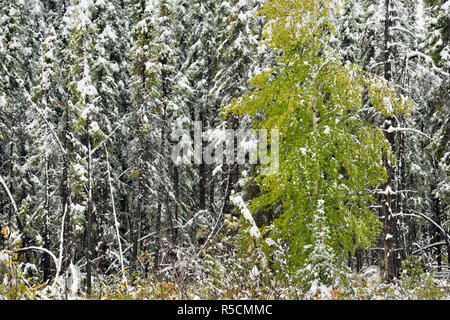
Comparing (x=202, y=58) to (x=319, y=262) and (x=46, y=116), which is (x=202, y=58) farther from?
(x=319, y=262)

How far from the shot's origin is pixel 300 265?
10.1 m

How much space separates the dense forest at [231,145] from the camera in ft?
29.5

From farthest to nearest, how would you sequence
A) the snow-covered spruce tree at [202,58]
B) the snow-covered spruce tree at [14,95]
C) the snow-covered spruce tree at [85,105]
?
1. the snow-covered spruce tree at [202,58]
2. the snow-covered spruce tree at [14,95]
3. the snow-covered spruce tree at [85,105]

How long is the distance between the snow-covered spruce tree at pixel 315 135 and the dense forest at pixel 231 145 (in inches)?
2.0

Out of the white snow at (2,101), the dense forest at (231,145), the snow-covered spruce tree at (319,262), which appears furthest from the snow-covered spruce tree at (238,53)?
the white snow at (2,101)

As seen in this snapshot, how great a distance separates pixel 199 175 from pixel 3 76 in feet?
47.6

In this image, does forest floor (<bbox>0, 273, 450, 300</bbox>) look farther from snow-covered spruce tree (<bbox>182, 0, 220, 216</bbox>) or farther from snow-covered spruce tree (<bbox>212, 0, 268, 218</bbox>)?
snow-covered spruce tree (<bbox>182, 0, 220, 216</bbox>)

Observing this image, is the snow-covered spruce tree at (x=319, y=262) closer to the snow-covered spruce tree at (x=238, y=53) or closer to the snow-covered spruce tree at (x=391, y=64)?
the snow-covered spruce tree at (x=391, y=64)

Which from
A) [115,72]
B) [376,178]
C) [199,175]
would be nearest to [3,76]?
[115,72]

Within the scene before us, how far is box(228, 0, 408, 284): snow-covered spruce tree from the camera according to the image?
9977mm

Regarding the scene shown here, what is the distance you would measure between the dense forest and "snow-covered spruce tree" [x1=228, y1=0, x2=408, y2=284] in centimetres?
5

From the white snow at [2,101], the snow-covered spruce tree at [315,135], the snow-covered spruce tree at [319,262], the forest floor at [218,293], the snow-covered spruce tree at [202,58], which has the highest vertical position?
the snow-covered spruce tree at [202,58]

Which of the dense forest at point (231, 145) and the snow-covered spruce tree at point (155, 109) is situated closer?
the dense forest at point (231, 145)

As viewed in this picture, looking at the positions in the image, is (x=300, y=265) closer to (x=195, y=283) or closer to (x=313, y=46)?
(x=195, y=283)
